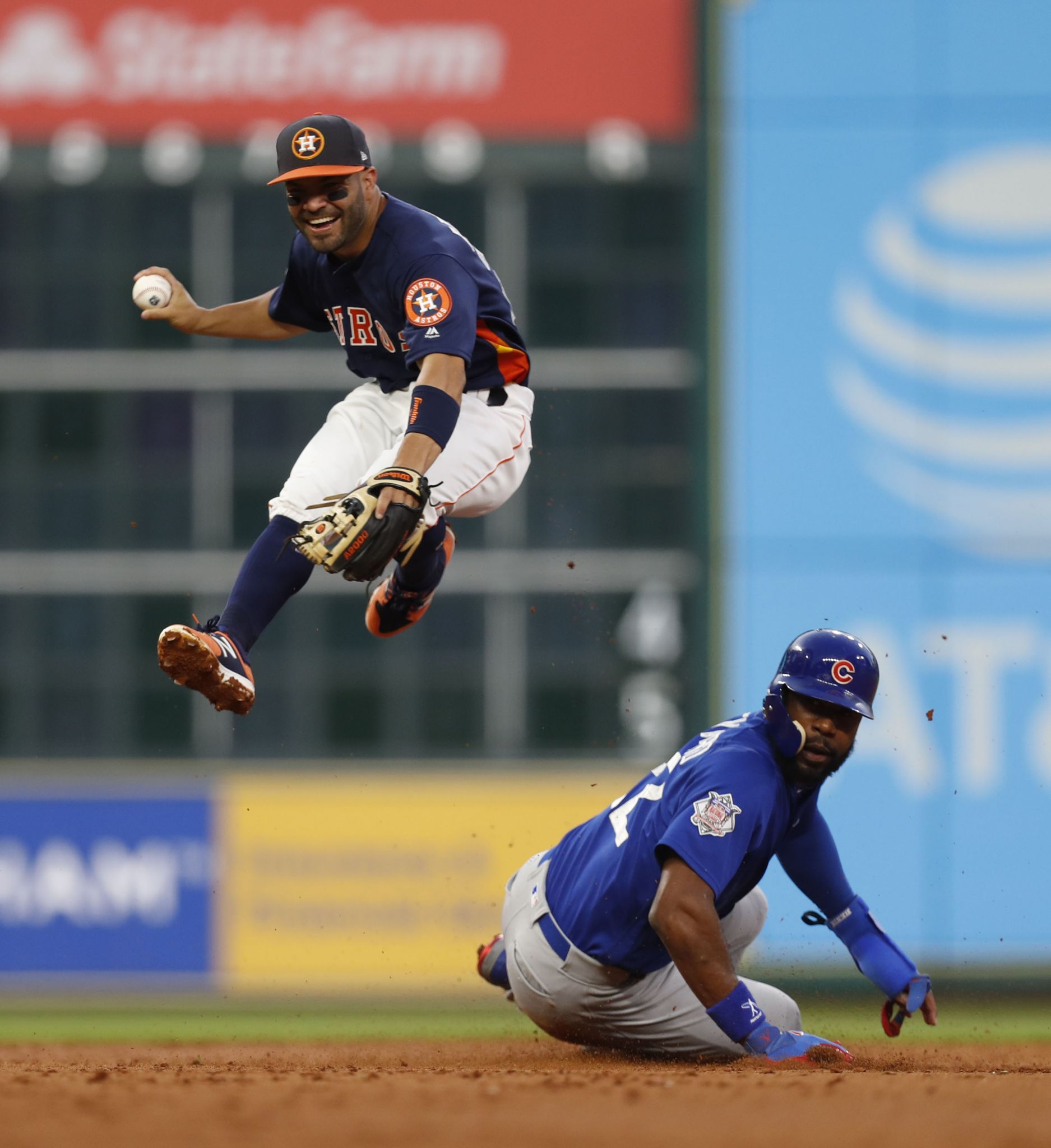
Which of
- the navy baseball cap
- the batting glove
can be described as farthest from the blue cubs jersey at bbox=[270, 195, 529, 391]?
the batting glove

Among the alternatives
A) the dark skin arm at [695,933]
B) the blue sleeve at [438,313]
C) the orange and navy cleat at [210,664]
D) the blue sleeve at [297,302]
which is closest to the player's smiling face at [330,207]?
the blue sleeve at [438,313]

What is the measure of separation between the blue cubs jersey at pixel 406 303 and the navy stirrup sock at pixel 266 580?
0.61 metres

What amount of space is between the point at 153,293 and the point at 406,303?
0.96 m

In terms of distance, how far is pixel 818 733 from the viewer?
208 inches

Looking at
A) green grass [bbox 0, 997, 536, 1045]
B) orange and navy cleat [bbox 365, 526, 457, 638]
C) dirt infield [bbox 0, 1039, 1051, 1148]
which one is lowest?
green grass [bbox 0, 997, 536, 1045]

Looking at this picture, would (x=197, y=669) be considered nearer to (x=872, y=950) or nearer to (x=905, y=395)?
(x=872, y=950)

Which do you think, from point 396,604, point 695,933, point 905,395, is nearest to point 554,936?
point 695,933

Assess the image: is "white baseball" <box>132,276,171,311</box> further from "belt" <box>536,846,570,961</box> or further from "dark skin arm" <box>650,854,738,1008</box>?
"dark skin arm" <box>650,854,738,1008</box>

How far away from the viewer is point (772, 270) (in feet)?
36.8

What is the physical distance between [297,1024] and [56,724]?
2389 millimetres

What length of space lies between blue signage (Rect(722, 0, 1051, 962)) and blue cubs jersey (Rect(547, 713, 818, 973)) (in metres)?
5.40

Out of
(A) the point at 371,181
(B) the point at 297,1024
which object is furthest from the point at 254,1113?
(B) the point at 297,1024

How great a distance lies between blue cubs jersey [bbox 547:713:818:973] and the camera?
509cm

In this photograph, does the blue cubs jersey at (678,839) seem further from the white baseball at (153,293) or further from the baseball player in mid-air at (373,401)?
the white baseball at (153,293)
